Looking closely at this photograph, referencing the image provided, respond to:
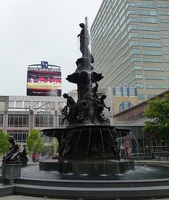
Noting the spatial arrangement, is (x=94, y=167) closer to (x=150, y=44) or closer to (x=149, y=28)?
(x=150, y=44)

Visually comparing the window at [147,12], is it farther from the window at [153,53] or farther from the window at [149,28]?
the window at [153,53]

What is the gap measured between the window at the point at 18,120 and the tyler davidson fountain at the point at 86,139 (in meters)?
57.0

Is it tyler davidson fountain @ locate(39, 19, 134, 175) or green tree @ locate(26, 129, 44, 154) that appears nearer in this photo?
tyler davidson fountain @ locate(39, 19, 134, 175)

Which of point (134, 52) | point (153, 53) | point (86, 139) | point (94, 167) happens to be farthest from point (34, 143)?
point (153, 53)

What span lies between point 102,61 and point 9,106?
58725mm

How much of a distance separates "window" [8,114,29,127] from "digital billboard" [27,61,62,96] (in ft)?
25.6

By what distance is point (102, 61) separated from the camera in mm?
118562

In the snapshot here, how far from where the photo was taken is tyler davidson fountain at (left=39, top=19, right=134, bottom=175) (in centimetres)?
1257

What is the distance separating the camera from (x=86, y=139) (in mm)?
14211

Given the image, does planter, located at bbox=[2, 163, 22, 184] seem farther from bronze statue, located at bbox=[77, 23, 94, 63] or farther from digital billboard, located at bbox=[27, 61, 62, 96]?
digital billboard, located at bbox=[27, 61, 62, 96]

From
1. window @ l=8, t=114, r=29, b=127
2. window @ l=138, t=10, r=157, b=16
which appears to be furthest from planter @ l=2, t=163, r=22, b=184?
window @ l=138, t=10, r=157, b=16

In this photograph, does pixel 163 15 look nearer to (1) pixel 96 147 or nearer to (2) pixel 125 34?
(2) pixel 125 34

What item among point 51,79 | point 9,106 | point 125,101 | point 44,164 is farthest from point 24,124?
point 44,164

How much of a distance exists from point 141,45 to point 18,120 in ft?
172
